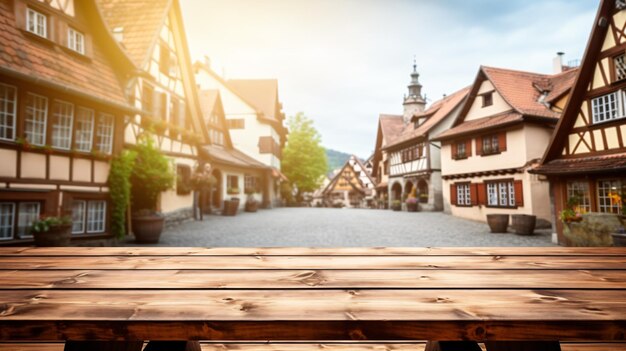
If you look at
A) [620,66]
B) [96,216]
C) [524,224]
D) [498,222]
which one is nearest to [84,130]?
[96,216]

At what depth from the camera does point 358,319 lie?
965mm

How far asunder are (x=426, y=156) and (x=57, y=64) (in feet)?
66.1

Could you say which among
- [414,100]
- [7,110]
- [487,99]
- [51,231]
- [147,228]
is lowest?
[147,228]

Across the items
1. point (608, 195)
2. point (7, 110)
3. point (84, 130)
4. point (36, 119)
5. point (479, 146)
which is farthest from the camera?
point (479, 146)

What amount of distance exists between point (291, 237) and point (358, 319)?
31.3 ft

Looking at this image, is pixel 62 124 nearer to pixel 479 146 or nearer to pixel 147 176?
pixel 147 176

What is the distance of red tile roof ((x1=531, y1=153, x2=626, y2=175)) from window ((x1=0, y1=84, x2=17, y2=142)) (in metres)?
13.9

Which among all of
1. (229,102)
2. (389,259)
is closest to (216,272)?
Answer: (389,259)

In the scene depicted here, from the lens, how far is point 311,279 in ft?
4.44

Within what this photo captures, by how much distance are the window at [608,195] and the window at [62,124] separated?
560 inches

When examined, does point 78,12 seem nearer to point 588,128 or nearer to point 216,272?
point 216,272

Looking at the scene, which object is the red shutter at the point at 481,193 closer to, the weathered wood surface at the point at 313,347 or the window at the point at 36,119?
the weathered wood surface at the point at 313,347

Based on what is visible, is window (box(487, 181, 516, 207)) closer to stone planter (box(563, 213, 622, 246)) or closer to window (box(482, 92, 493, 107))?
window (box(482, 92, 493, 107))

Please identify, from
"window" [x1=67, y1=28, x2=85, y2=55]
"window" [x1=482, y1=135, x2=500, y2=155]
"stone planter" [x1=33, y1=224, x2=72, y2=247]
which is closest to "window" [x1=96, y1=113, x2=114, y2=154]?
"window" [x1=67, y1=28, x2=85, y2=55]
